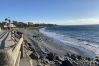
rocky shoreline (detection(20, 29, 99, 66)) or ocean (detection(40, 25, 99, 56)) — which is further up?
rocky shoreline (detection(20, 29, 99, 66))

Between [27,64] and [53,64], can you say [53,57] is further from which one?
[27,64]

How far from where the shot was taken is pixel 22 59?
9102 mm

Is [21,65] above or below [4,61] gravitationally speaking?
below

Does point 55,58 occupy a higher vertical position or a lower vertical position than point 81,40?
higher

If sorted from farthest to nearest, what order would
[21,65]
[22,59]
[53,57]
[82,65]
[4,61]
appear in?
[53,57], [82,65], [22,59], [21,65], [4,61]

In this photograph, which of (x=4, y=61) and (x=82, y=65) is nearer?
(x=4, y=61)

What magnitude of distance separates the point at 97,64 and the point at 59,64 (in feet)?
12.7

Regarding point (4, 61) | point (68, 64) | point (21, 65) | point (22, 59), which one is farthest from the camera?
point (68, 64)

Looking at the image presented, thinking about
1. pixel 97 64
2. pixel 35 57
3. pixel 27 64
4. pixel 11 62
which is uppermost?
pixel 11 62

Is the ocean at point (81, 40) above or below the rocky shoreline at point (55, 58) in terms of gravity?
below

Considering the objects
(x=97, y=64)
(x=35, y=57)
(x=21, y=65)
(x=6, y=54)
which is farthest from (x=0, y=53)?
(x=97, y=64)

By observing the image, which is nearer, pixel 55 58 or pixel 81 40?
pixel 55 58

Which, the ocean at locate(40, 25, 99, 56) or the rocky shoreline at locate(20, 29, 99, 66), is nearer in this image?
the rocky shoreline at locate(20, 29, 99, 66)

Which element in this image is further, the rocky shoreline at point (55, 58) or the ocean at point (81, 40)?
the ocean at point (81, 40)
